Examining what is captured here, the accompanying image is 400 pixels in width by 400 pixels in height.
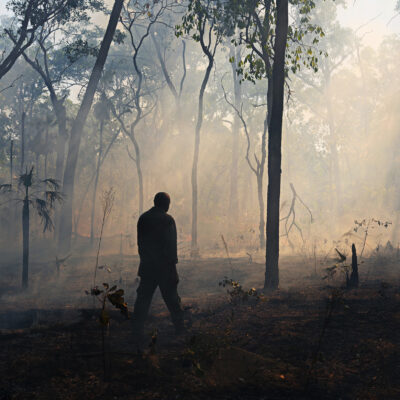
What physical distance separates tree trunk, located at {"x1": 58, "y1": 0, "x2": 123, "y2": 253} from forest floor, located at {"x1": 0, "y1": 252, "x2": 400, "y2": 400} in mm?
10365

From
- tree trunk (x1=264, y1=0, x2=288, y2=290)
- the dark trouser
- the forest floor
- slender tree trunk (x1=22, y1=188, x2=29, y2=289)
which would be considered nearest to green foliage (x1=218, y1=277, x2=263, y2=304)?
the forest floor

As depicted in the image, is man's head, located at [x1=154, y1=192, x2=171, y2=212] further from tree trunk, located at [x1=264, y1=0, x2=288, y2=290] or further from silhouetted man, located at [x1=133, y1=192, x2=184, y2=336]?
tree trunk, located at [x1=264, y1=0, x2=288, y2=290]

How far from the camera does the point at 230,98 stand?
48.6m

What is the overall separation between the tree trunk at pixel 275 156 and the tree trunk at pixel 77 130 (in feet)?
33.7

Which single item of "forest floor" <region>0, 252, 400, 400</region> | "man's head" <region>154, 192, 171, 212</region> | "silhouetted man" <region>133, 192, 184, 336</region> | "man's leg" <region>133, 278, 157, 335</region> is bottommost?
"forest floor" <region>0, 252, 400, 400</region>

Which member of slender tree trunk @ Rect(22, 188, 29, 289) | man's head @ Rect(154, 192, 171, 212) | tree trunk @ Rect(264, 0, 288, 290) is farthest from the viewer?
slender tree trunk @ Rect(22, 188, 29, 289)

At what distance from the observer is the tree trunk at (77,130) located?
733 inches

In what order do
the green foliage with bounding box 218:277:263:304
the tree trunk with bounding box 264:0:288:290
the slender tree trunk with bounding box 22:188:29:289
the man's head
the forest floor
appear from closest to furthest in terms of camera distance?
the forest floor
the man's head
the green foliage with bounding box 218:277:263:304
the tree trunk with bounding box 264:0:288:290
the slender tree trunk with bounding box 22:188:29:289

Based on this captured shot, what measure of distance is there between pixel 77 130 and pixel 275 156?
36.0 feet

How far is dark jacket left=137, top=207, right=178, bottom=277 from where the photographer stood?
6262mm

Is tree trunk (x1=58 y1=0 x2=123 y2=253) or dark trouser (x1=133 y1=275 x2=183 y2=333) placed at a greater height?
tree trunk (x1=58 y1=0 x2=123 y2=253)

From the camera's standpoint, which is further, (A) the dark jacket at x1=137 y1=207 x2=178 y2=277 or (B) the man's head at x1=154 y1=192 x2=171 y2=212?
(B) the man's head at x1=154 y1=192 x2=171 y2=212

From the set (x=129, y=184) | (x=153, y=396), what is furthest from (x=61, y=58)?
(x=153, y=396)

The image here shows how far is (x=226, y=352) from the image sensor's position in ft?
17.3
